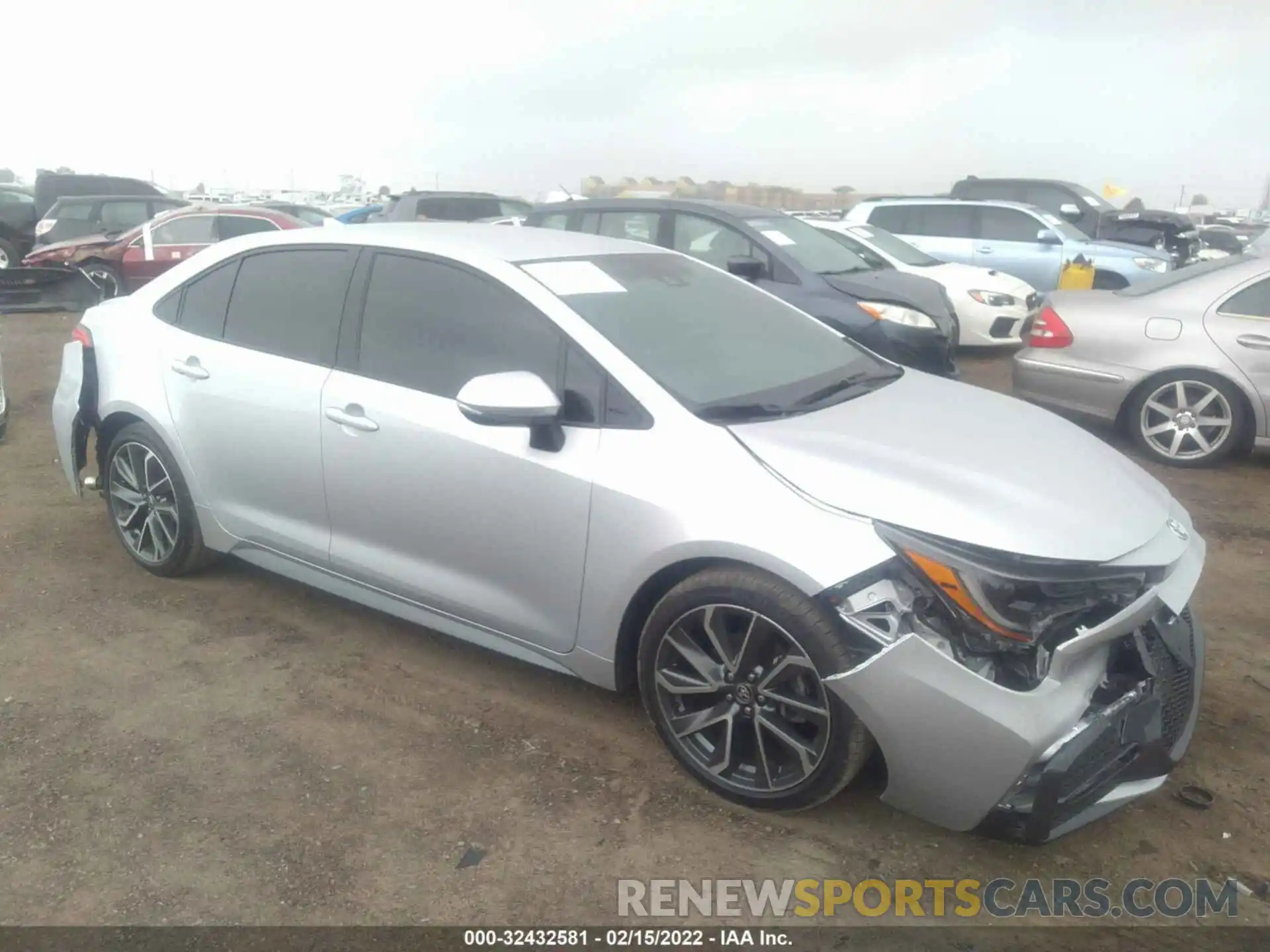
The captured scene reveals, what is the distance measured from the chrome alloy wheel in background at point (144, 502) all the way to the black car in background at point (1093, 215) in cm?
1257

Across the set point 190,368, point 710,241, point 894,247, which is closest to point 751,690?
point 190,368

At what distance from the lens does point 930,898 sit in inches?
101

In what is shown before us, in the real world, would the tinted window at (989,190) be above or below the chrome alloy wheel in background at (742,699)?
above

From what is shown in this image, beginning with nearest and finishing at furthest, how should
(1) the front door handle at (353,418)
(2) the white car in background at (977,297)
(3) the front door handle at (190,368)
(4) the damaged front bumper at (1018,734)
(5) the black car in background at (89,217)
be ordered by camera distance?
(4) the damaged front bumper at (1018,734)
(1) the front door handle at (353,418)
(3) the front door handle at (190,368)
(2) the white car in background at (977,297)
(5) the black car in background at (89,217)

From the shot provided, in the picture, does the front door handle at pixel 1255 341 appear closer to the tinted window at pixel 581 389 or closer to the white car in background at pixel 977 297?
the white car in background at pixel 977 297

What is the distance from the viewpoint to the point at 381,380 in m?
3.44

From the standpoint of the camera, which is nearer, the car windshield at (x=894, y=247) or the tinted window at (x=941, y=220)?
the car windshield at (x=894, y=247)

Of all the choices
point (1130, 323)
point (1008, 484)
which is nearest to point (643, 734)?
point (1008, 484)

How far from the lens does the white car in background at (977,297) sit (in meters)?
9.72

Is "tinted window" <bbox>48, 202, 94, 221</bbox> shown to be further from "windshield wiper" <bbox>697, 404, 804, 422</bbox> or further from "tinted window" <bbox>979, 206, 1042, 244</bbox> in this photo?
"windshield wiper" <bbox>697, 404, 804, 422</bbox>

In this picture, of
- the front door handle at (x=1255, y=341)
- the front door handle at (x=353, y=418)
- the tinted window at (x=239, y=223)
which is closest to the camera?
the front door handle at (x=353, y=418)

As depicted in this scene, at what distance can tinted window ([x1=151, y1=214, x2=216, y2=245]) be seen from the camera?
42.1ft

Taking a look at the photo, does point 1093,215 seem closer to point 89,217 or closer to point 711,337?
point 711,337

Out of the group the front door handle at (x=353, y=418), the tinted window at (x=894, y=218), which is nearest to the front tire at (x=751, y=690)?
the front door handle at (x=353, y=418)
